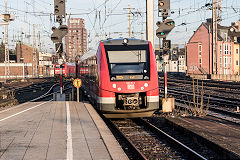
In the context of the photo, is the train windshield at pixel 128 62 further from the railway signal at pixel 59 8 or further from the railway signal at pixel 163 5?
the railway signal at pixel 59 8

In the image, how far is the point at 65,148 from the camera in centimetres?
737

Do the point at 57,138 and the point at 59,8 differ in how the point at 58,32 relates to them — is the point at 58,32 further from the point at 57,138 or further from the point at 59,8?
the point at 57,138

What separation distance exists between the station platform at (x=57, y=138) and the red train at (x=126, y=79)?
0.95m

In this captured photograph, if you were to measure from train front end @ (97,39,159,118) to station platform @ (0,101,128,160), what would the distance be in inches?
39.1

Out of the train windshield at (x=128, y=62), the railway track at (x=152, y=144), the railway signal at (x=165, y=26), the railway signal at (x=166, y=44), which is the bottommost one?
the railway track at (x=152, y=144)

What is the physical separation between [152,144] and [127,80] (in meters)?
3.19

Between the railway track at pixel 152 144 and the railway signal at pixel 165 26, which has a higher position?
the railway signal at pixel 165 26

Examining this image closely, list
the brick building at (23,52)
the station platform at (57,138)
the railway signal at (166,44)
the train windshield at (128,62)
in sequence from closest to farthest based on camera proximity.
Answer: the station platform at (57,138) → the train windshield at (128,62) → the railway signal at (166,44) → the brick building at (23,52)

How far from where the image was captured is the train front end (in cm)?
1173

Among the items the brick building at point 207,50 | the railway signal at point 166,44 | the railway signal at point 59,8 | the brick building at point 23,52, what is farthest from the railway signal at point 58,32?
the brick building at point 23,52

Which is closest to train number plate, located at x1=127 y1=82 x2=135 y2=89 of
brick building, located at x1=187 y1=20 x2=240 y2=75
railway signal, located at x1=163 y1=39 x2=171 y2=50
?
railway signal, located at x1=163 y1=39 x2=171 y2=50

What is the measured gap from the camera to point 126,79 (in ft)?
38.9

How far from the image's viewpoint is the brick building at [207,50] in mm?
65562

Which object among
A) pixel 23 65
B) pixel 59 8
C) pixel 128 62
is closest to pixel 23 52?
pixel 23 65
